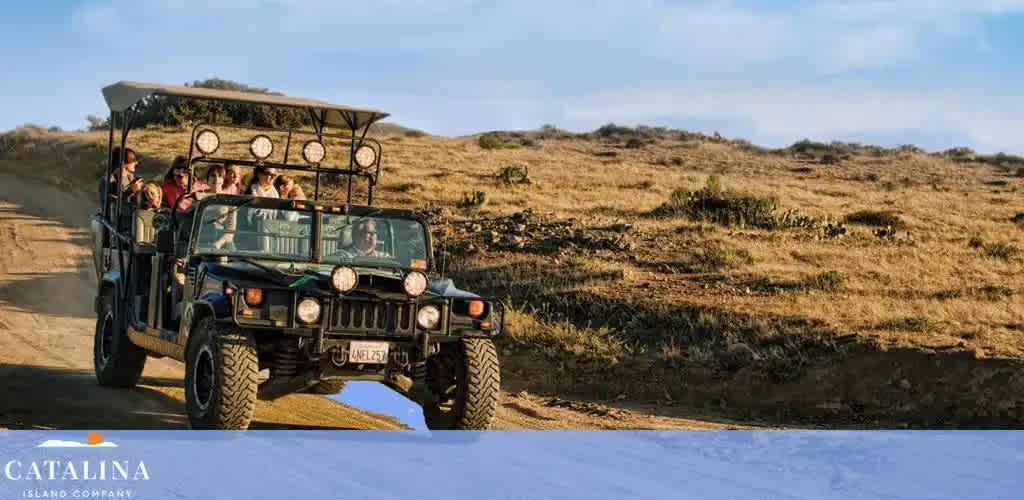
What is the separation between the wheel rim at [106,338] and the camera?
12.5m

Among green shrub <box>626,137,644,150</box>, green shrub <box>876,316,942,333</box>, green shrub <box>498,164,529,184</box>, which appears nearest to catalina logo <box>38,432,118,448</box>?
green shrub <box>876,316,942,333</box>

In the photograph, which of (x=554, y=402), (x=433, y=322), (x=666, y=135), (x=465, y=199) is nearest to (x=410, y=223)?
(x=433, y=322)

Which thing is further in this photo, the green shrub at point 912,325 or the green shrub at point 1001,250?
the green shrub at point 1001,250

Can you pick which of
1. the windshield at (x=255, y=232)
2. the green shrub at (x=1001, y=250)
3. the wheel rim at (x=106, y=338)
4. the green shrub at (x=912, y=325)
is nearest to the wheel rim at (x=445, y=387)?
the windshield at (x=255, y=232)

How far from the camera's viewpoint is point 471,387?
980cm

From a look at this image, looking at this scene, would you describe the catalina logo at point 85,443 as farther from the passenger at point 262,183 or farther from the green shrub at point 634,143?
the green shrub at point 634,143

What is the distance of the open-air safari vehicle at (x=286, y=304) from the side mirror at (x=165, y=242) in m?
0.01

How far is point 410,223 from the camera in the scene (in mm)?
11297

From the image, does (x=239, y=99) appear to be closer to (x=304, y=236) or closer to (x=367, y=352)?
(x=304, y=236)

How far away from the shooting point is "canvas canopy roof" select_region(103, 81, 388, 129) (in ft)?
37.0

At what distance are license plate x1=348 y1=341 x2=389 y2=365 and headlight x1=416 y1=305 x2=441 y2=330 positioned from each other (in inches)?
12.4

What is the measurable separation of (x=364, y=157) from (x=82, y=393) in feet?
11.4

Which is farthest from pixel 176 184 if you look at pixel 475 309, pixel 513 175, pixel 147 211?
pixel 513 175

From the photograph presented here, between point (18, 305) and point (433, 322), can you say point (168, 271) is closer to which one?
point (433, 322)
